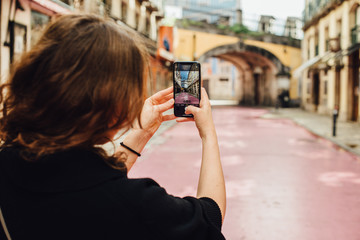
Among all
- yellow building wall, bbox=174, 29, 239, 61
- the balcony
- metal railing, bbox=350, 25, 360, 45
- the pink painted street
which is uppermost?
the balcony

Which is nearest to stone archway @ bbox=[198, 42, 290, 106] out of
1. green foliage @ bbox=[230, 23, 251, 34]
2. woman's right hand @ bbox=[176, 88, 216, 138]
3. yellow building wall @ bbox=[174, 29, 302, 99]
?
yellow building wall @ bbox=[174, 29, 302, 99]

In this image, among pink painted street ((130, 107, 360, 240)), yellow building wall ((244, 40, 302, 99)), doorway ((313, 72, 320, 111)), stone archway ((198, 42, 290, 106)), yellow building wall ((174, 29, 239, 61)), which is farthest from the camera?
yellow building wall ((244, 40, 302, 99))

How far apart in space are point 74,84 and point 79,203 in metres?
0.30

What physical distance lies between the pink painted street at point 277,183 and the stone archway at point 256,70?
21243 millimetres

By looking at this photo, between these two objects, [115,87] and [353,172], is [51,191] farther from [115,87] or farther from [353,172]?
[353,172]

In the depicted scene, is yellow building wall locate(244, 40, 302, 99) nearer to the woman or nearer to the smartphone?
the smartphone

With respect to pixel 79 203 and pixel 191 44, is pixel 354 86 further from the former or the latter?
pixel 79 203

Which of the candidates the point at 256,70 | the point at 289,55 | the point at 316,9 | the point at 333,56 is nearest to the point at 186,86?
the point at 333,56

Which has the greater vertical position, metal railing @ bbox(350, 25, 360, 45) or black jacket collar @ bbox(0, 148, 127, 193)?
metal railing @ bbox(350, 25, 360, 45)

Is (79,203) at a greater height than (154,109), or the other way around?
(154,109)

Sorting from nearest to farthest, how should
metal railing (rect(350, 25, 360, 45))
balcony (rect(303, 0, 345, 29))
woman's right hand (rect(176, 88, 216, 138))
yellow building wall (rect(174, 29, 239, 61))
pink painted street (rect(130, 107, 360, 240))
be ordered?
1. woman's right hand (rect(176, 88, 216, 138))
2. pink painted street (rect(130, 107, 360, 240))
3. metal railing (rect(350, 25, 360, 45))
4. balcony (rect(303, 0, 345, 29))
5. yellow building wall (rect(174, 29, 239, 61))

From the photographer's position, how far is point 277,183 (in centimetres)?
566

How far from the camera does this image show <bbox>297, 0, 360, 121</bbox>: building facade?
17688 millimetres

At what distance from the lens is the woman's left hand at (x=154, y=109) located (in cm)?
148
